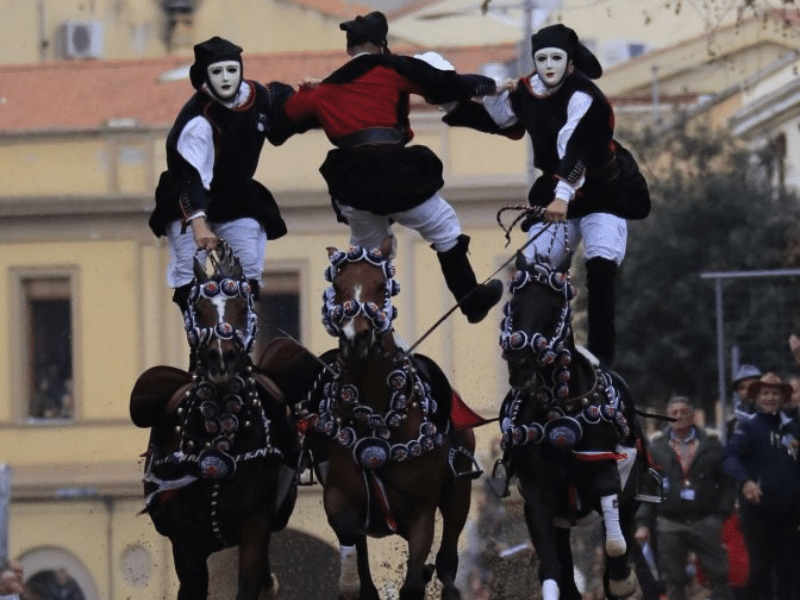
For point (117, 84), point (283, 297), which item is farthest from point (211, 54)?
point (117, 84)

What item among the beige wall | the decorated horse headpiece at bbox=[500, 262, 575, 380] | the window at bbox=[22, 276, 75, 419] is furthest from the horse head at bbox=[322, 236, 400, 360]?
the beige wall

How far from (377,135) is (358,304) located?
5.11ft

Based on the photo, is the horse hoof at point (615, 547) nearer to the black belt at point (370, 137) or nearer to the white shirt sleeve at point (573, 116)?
the white shirt sleeve at point (573, 116)

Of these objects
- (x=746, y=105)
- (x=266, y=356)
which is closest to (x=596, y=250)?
(x=266, y=356)

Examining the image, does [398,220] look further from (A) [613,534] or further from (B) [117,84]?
(B) [117,84]

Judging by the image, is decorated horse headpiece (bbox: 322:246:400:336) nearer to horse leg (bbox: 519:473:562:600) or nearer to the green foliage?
horse leg (bbox: 519:473:562:600)

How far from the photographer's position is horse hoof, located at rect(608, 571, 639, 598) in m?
16.7

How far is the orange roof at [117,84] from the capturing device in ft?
150

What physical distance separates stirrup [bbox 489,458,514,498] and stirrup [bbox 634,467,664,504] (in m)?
0.77

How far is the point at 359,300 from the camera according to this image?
1588cm

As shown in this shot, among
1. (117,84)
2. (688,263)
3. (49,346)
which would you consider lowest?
(49,346)

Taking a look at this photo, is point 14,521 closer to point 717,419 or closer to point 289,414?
point 717,419

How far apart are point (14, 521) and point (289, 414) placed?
82.6 ft

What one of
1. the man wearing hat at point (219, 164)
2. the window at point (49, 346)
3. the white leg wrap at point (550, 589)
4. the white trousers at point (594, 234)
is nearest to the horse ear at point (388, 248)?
the white trousers at point (594, 234)
